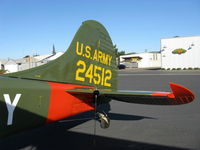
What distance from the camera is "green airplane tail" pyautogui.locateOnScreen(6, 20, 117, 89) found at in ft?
13.4

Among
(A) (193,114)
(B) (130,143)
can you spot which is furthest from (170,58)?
Result: (B) (130,143)

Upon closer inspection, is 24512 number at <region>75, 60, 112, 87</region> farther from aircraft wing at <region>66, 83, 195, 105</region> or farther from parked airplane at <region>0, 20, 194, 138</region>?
aircraft wing at <region>66, 83, 195, 105</region>

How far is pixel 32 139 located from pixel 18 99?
2090mm

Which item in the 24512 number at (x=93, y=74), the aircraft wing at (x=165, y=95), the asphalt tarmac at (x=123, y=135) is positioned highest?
the 24512 number at (x=93, y=74)

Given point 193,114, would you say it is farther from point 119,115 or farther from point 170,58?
point 170,58

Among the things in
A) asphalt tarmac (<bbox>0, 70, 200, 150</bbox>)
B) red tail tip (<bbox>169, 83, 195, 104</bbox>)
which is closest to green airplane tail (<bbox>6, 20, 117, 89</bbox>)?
asphalt tarmac (<bbox>0, 70, 200, 150</bbox>)

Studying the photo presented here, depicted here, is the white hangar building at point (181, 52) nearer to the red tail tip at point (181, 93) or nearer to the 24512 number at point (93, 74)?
the 24512 number at point (93, 74)

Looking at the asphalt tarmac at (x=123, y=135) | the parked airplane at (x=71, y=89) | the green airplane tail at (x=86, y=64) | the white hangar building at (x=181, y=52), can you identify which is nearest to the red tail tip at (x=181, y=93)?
the parked airplane at (x=71, y=89)

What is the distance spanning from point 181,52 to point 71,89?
143 ft

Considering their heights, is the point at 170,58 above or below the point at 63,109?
above

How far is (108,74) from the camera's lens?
5.51 meters

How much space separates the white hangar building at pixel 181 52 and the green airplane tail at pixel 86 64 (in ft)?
136

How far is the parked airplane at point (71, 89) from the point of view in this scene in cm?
302

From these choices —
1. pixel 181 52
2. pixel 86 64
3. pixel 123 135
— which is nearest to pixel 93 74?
pixel 86 64
